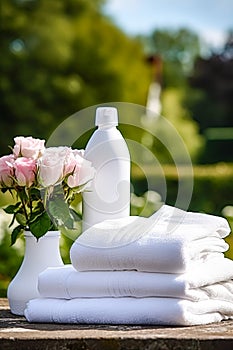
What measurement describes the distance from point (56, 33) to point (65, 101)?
53.6 inches

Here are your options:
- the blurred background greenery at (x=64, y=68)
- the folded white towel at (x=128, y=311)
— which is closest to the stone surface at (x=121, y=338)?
the folded white towel at (x=128, y=311)

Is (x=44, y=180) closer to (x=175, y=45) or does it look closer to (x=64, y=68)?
(x=64, y=68)

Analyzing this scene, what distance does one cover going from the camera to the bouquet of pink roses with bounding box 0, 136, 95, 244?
1.89 meters

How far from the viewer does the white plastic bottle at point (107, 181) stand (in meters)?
1.99

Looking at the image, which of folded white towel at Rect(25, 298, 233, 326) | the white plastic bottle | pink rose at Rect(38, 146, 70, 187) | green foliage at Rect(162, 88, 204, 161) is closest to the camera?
folded white towel at Rect(25, 298, 233, 326)

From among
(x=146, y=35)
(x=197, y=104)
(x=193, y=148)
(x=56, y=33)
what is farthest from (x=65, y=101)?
(x=146, y=35)

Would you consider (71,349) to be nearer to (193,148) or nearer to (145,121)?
(145,121)

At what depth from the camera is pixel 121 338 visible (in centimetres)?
156

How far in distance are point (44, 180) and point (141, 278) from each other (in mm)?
314

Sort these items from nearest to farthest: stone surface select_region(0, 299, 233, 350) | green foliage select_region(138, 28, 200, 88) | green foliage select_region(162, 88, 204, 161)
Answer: stone surface select_region(0, 299, 233, 350), green foliage select_region(162, 88, 204, 161), green foliage select_region(138, 28, 200, 88)

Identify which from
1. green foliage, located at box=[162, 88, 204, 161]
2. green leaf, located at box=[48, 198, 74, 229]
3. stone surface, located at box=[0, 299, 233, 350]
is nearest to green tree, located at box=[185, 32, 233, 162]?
green foliage, located at box=[162, 88, 204, 161]

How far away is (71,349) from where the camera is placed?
156cm

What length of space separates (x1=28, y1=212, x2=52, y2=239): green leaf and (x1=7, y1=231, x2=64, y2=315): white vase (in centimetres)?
3

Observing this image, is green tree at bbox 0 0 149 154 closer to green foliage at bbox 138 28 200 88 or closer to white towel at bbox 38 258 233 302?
green foliage at bbox 138 28 200 88
